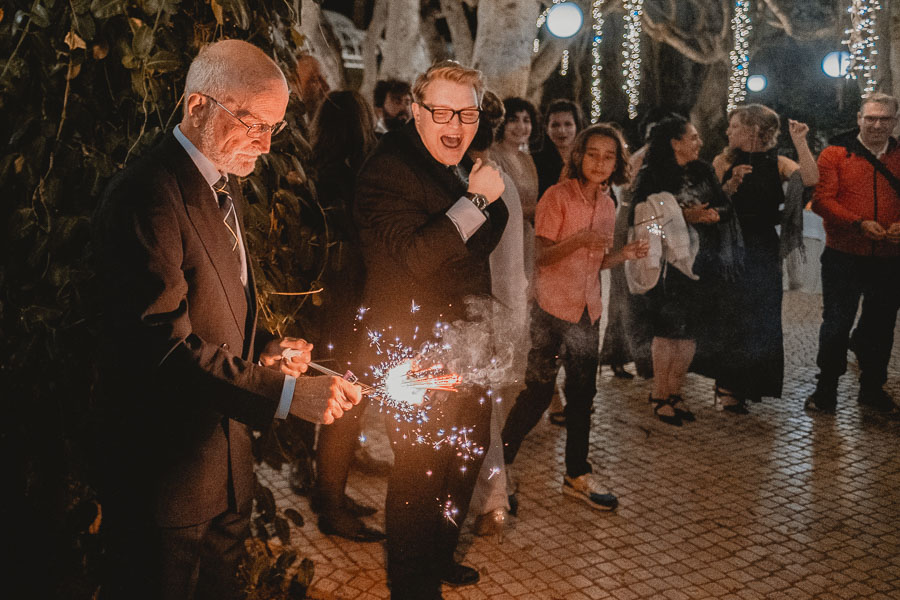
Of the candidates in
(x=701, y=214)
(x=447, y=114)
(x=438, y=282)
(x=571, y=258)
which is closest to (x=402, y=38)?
(x=701, y=214)

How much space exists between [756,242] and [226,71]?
18.6 feet

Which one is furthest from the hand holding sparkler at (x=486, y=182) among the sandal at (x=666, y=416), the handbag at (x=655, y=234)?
the sandal at (x=666, y=416)

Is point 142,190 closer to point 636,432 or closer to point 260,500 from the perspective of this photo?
point 260,500

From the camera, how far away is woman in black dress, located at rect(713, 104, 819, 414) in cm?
719

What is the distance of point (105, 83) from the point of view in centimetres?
315

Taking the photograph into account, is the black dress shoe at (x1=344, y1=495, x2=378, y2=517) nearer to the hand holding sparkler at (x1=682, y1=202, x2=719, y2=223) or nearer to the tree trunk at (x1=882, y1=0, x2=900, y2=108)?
the hand holding sparkler at (x1=682, y1=202, x2=719, y2=223)

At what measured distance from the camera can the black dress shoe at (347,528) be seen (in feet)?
15.7

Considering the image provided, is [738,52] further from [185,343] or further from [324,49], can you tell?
[185,343]

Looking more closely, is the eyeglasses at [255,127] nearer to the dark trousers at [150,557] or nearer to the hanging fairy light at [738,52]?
the dark trousers at [150,557]

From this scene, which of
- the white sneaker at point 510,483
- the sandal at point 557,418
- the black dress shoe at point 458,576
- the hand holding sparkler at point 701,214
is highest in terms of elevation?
the hand holding sparkler at point 701,214

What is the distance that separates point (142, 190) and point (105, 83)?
869mm

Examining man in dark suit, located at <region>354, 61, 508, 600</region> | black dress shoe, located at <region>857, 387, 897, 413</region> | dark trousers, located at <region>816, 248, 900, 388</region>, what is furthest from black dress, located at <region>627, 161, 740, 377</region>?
man in dark suit, located at <region>354, 61, 508, 600</region>

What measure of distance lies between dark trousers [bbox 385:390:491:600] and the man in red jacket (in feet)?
15.2

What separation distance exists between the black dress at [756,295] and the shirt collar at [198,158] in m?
5.50
